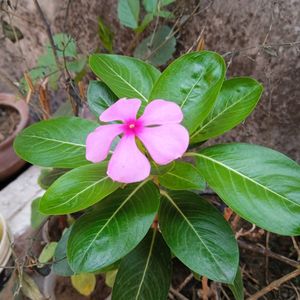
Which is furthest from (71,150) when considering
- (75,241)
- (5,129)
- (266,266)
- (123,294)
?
(5,129)

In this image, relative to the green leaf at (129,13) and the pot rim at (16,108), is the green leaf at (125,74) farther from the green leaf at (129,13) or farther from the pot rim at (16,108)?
the pot rim at (16,108)

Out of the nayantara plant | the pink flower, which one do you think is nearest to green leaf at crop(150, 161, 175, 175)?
the nayantara plant

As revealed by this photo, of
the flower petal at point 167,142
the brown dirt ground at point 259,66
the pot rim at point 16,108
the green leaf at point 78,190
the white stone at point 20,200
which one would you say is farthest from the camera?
the pot rim at point 16,108

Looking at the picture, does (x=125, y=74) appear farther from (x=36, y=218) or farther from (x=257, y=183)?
(x=36, y=218)

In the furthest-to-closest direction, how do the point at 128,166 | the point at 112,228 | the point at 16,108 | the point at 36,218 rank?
the point at 16,108
the point at 36,218
the point at 112,228
the point at 128,166

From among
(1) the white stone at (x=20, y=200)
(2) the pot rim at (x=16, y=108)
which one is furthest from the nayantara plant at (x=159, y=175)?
(2) the pot rim at (x=16, y=108)

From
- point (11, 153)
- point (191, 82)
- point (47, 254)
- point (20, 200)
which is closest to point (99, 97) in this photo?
point (191, 82)
